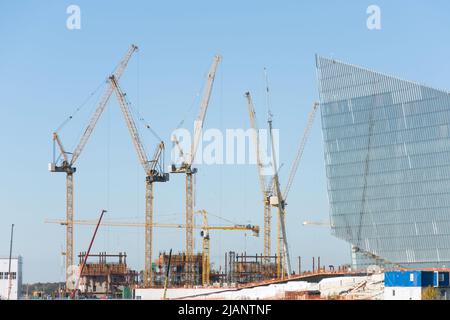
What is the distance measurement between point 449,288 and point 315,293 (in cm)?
2949
